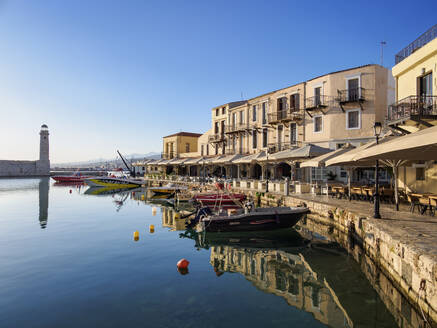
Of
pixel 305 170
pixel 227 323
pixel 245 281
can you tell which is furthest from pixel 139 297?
pixel 305 170

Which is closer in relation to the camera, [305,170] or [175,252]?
[175,252]

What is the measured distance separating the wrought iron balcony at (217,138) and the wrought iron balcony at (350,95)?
1843 centimetres

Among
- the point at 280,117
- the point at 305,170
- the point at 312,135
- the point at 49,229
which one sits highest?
the point at 280,117

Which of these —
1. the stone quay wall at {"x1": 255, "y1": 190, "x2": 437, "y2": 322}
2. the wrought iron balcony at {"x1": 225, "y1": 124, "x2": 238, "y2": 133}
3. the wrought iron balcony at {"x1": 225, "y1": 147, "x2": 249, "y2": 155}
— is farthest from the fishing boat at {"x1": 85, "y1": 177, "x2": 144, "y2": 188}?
the stone quay wall at {"x1": 255, "y1": 190, "x2": 437, "y2": 322}

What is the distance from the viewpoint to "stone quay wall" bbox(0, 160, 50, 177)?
76.4 meters

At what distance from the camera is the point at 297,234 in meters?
13.8

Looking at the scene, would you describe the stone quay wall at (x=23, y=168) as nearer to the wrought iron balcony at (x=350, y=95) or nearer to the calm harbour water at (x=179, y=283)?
the calm harbour water at (x=179, y=283)

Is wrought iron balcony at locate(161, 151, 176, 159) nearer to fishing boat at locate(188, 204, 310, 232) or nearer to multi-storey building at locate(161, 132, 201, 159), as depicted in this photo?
multi-storey building at locate(161, 132, 201, 159)

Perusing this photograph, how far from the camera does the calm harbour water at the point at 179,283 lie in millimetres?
6238

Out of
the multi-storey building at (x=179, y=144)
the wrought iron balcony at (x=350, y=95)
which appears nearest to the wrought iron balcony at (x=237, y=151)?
the wrought iron balcony at (x=350, y=95)

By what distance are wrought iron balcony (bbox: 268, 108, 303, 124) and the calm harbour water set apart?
49.0ft

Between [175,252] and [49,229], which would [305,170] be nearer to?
[175,252]

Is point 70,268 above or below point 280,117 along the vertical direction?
below

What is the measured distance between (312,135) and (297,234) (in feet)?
44.7
